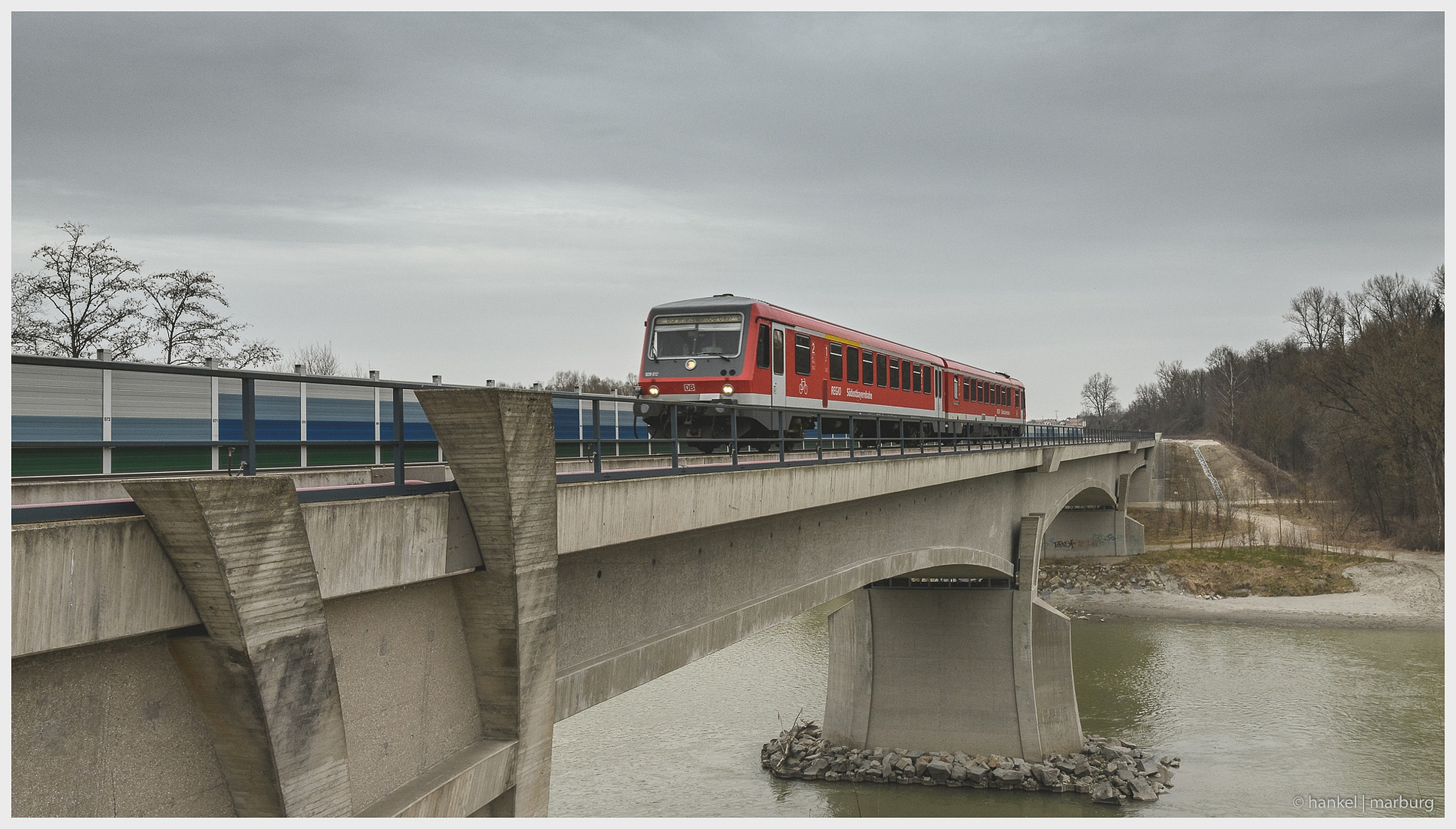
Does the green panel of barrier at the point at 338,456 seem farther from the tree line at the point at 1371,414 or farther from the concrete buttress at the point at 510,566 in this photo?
the tree line at the point at 1371,414

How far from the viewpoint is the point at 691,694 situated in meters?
33.9

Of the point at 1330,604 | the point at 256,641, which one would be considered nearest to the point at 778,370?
the point at 256,641

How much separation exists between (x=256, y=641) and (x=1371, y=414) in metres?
70.7

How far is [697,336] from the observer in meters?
20.0

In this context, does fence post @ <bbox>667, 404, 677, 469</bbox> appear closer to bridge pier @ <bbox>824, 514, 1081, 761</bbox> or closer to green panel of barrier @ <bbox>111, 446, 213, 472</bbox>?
green panel of barrier @ <bbox>111, 446, 213, 472</bbox>

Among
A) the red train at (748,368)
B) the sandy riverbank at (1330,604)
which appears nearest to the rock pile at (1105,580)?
the sandy riverbank at (1330,604)

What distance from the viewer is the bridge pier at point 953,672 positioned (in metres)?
28.6

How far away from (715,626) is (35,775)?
8060 millimetres

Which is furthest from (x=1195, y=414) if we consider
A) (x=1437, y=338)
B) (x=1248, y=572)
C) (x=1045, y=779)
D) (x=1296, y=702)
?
(x=1045, y=779)

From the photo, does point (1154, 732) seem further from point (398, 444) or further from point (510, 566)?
point (398, 444)

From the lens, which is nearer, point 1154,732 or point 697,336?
point 697,336

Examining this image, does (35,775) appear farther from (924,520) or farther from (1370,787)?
(1370,787)

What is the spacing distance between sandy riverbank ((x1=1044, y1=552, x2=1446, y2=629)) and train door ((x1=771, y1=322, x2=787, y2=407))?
3496 centimetres

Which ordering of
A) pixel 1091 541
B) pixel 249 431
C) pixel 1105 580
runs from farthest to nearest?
pixel 1091 541 < pixel 1105 580 < pixel 249 431
